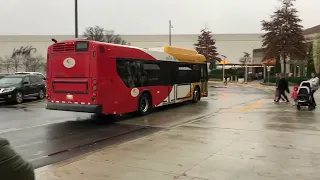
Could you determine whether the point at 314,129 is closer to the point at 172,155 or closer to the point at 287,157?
the point at 287,157

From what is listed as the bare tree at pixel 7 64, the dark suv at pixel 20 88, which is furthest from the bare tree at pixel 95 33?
the dark suv at pixel 20 88

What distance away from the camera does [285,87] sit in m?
19.8

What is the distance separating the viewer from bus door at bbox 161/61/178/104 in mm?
16031

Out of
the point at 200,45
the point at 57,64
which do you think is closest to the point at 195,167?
the point at 57,64

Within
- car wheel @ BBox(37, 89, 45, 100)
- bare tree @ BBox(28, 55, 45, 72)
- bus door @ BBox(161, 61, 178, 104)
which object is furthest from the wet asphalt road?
bare tree @ BBox(28, 55, 45, 72)

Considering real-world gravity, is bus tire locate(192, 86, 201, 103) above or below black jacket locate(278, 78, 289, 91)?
below

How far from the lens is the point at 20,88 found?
2003 cm

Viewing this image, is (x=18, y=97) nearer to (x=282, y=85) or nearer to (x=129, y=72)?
(x=129, y=72)

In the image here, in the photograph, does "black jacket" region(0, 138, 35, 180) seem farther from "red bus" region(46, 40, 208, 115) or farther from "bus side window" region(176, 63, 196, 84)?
"bus side window" region(176, 63, 196, 84)

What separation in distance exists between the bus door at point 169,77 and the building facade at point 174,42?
80.4 m

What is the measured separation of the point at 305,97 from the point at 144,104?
7058 millimetres

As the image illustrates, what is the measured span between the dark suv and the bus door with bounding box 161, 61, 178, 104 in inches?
339

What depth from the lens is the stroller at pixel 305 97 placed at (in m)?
15.9

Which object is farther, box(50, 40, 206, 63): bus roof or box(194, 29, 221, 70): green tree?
box(194, 29, 221, 70): green tree
